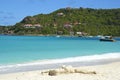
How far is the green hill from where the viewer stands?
16000 centimetres

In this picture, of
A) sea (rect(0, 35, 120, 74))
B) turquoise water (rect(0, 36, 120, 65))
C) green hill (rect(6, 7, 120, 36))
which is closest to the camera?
sea (rect(0, 35, 120, 74))

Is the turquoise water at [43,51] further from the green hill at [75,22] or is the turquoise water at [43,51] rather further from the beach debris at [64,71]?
the green hill at [75,22]

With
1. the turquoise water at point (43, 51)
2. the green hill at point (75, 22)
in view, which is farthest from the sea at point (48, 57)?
the green hill at point (75, 22)

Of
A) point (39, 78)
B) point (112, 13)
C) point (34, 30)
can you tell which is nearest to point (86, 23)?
point (112, 13)

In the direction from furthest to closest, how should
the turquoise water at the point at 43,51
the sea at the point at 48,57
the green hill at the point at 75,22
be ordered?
the green hill at the point at 75,22, the turquoise water at the point at 43,51, the sea at the point at 48,57

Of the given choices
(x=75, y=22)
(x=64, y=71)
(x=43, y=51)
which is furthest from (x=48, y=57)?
(x=75, y=22)

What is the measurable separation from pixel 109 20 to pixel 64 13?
96.0ft

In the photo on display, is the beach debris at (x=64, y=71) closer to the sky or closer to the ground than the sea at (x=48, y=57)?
closer to the sky

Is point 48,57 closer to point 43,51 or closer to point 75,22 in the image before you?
point 43,51

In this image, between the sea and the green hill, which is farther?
the green hill

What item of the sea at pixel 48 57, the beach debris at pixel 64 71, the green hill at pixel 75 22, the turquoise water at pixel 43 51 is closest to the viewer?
the beach debris at pixel 64 71

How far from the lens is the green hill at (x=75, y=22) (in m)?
160

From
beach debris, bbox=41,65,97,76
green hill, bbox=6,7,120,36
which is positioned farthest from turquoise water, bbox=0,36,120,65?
green hill, bbox=6,7,120,36

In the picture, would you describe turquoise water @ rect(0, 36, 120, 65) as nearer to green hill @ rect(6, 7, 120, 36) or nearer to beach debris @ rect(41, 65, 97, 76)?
→ beach debris @ rect(41, 65, 97, 76)
